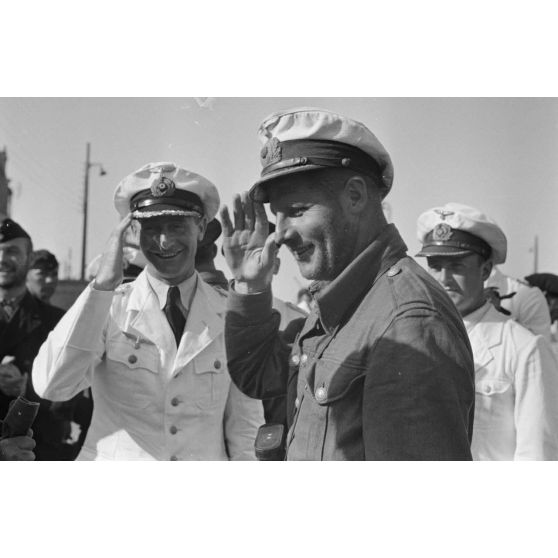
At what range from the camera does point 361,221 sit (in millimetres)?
2721

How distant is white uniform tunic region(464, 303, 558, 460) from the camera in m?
3.58

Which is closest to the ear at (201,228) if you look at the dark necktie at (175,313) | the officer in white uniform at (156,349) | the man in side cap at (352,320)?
the officer in white uniform at (156,349)

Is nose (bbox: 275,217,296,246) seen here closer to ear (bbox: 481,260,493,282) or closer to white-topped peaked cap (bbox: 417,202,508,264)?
A: white-topped peaked cap (bbox: 417,202,508,264)

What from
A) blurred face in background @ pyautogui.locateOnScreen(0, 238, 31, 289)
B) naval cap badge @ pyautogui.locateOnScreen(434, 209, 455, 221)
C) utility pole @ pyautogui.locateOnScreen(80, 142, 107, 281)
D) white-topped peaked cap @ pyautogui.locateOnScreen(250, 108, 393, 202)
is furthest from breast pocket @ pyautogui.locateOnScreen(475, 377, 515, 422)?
blurred face in background @ pyautogui.locateOnScreen(0, 238, 31, 289)

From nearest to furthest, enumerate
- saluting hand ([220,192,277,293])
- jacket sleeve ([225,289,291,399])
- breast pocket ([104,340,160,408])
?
jacket sleeve ([225,289,291,399]) → saluting hand ([220,192,277,293]) → breast pocket ([104,340,160,408])

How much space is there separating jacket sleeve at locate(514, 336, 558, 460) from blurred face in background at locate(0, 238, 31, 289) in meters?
2.44

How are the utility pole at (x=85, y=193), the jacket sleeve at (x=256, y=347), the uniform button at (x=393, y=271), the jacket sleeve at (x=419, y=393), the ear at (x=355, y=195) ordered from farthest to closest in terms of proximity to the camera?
the utility pole at (x=85, y=193), the jacket sleeve at (x=256, y=347), the ear at (x=355, y=195), the uniform button at (x=393, y=271), the jacket sleeve at (x=419, y=393)

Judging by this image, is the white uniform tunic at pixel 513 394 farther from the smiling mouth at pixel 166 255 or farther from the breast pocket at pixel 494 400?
the smiling mouth at pixel 166 255

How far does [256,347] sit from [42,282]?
1354 millimetres

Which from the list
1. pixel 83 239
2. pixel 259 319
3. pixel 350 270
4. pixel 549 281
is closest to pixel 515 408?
pixel 549 281

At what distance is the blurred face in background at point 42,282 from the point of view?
405 cm

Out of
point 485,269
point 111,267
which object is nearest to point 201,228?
point 111,267

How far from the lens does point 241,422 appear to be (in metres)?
3.73

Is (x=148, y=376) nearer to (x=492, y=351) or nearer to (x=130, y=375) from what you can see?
(x=130, y=375)
